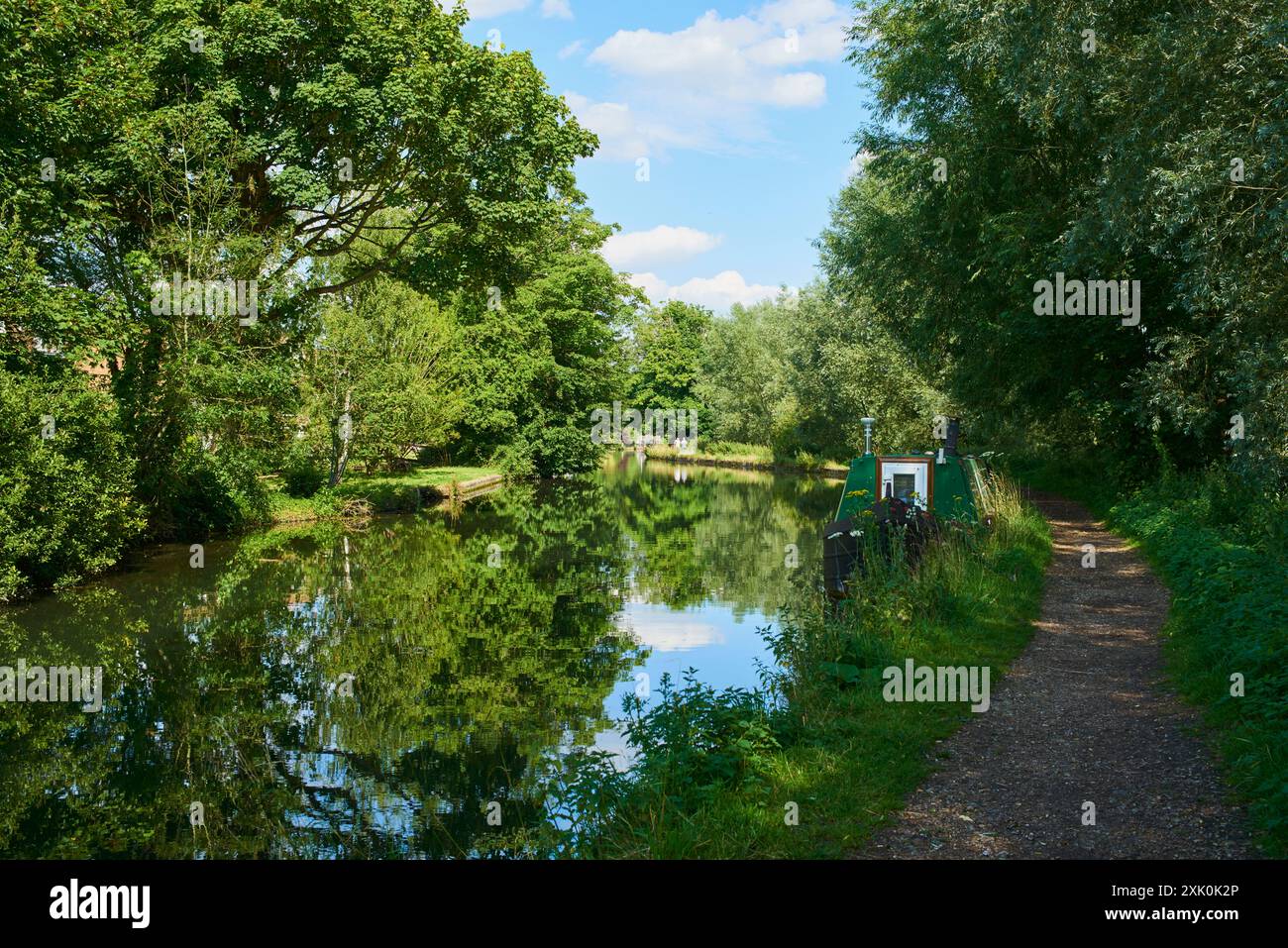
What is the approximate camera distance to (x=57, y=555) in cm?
1466

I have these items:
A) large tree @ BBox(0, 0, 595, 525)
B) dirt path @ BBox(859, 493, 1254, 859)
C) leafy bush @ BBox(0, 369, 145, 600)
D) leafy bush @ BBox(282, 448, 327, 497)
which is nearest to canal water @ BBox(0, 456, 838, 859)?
leafy bush @ BBox(0, 369, 145, 600)

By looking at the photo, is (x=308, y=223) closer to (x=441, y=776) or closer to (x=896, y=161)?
(x=896, y=161)

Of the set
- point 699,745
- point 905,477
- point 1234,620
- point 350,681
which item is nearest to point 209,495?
point 350,681

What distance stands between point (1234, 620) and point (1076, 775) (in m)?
2.91

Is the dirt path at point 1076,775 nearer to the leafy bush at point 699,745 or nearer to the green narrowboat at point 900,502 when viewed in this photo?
the leafy bush at point 699,745

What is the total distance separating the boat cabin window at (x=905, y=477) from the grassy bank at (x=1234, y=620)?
336cm

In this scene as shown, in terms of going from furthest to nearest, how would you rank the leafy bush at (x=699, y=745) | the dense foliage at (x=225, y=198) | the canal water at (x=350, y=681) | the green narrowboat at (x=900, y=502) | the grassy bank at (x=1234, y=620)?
the dense foliage at (x=225, y=198) → the green narrowboat at (x=900, y=502) → the canal water at (x=350, y=681) → the leafy bush at (x=699, y=745) → the grassy bank at (x=1234, y=620)

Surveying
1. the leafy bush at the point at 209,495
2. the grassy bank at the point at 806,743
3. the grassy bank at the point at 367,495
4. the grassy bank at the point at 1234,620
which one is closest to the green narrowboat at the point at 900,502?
the grassy bank at the point at 806,743

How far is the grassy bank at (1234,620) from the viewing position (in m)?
5.14

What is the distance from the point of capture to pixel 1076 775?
222 inches

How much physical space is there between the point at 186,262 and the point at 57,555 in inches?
251

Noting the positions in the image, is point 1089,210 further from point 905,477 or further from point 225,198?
point 225,198

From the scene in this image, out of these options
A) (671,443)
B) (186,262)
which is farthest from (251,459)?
(671,443)

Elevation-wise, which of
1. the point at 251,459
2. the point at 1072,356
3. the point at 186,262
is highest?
the point at 186,262
